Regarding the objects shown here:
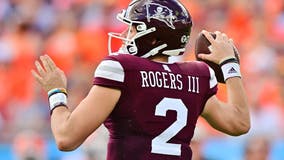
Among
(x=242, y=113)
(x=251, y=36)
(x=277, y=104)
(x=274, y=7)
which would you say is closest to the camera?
(x=242, y=113)

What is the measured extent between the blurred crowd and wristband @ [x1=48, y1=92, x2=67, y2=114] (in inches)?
231

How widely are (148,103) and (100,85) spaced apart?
0.23 metres

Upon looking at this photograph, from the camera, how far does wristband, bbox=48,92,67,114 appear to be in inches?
200

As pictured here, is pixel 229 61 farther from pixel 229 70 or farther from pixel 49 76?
pixel 49 76

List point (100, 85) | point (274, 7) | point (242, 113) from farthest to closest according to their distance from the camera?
1. point (274, 7)
2. point (242, 113)
3. point (100, 85)

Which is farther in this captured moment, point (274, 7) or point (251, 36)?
point (274, 7)

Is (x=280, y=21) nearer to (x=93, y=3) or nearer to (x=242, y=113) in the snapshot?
(x=93, y=3)

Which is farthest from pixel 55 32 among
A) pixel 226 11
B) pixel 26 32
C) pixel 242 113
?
pixel 242 113

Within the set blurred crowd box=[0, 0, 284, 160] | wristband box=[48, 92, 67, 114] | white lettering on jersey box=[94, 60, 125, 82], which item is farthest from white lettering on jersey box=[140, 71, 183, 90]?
blurred crowd box=[0, 0, 284, 160]

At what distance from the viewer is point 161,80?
199 inches

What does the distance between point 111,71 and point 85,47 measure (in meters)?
7.96

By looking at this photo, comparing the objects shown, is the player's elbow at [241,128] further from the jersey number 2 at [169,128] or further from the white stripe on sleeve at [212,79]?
the jersey number 2 at [169,128]

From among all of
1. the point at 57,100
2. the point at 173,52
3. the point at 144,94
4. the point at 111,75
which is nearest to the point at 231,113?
the point at 173,52

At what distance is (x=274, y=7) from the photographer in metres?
14.1
